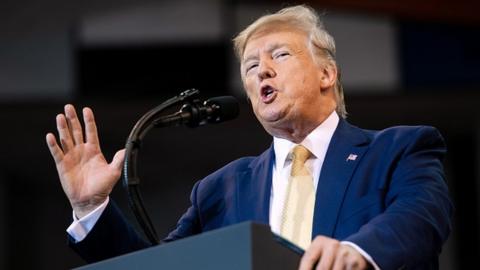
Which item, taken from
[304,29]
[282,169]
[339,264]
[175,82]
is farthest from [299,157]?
[175,82]

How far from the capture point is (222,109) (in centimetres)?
242

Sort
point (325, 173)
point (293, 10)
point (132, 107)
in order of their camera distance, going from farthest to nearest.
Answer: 1. point (132, 107)
2. point (293, 10)
3. point (325, 173)

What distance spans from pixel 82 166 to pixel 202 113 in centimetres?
34

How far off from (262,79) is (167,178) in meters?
3.64

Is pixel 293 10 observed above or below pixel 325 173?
above

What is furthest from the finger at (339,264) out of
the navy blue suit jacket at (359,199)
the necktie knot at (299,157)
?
the necktie knot at (299,157)

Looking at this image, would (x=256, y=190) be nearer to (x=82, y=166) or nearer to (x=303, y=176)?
(x=303, y=176)

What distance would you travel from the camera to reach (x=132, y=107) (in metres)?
6.00

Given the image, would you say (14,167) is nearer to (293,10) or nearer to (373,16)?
(373,16)

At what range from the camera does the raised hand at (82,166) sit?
2482 mm

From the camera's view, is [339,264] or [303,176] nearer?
[339,264]

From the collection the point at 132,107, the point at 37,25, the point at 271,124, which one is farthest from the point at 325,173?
the point at 37,25

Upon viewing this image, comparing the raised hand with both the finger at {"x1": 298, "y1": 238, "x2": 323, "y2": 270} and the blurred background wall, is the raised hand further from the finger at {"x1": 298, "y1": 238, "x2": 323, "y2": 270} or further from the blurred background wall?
the blurred background wall

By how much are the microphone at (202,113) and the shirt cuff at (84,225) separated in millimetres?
295
